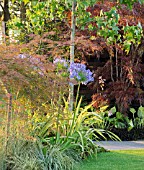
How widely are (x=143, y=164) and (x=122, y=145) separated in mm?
1849

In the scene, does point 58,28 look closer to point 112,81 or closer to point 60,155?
point 112,81

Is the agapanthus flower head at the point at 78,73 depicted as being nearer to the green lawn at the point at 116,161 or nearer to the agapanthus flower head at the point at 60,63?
the agapanthus flower head at the point at 60,63

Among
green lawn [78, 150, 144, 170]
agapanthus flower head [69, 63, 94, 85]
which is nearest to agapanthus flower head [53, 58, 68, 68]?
agapanthus flower head [69, 63, 94, 85]

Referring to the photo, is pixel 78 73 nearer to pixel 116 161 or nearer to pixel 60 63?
pixel 60 63

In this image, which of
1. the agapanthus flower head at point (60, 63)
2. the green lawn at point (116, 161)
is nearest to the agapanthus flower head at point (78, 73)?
the agapanthus flower head at point (60, 63)

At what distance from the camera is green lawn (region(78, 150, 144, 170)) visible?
16.6 ft

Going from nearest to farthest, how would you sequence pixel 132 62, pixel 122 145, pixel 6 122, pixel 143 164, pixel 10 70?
pixel 10 70, pixel 6 122, pixel 143 164, pixel 122 145, pixel 132 62

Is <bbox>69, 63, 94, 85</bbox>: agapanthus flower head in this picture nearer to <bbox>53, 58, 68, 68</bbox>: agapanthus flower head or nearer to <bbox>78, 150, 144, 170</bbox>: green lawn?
<bbox>53, 58, 68, 68</bbox>: agapanthus flower head

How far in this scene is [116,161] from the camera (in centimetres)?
545

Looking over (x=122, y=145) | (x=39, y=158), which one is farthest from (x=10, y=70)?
(x=122, y=145)

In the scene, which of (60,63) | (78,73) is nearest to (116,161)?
(78,73)

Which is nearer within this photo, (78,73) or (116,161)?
(116,161)

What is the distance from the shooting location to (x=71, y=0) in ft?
19.7

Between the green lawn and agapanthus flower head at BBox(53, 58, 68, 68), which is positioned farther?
agapanthus flower head at BBox(53, 58, 68, 68)
